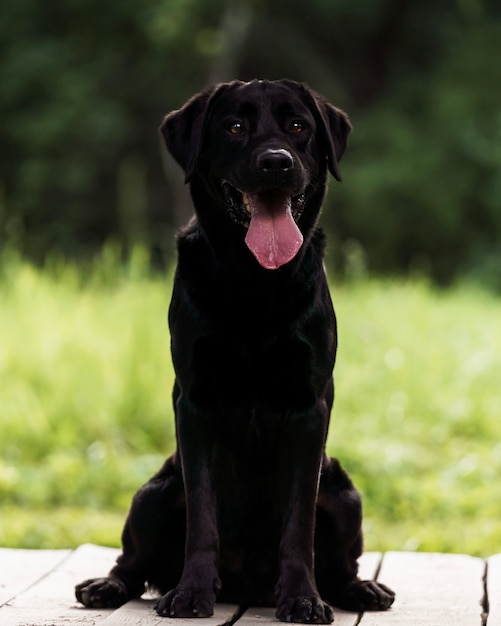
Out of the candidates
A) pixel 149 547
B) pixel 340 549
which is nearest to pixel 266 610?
pixel 340 549

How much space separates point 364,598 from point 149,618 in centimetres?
66

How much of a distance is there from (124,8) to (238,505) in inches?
676

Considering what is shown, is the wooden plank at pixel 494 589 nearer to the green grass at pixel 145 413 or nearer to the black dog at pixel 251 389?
the black dog at pixel 251 389

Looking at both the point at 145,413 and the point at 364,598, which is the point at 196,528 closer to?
the point at 364,598

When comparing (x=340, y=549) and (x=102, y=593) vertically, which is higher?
(x=340, y=549)

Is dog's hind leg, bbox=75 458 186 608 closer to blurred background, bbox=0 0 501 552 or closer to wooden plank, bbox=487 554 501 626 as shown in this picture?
wooden plank, bbox=487 554 501 626

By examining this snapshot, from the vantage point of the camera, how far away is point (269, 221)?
294 centimetres

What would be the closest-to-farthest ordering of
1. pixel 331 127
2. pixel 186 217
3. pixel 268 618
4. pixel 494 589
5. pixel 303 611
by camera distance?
pixel 303 611 < pixel 268 618 < pixel 331 127 < pixel 494 589 < pixel 186 217

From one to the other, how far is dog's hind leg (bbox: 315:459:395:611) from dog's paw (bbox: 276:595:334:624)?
313mm

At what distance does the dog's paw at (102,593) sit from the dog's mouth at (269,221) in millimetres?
1028

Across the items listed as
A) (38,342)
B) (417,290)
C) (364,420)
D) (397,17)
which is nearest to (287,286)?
(364,420)

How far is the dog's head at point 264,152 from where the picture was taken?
290 centimetres

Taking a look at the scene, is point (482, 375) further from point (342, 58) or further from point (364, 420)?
point (342, 58)

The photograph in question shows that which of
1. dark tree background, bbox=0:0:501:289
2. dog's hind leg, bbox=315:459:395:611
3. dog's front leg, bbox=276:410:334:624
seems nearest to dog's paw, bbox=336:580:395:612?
dog's hind leg, bbox=315:459:395:611
